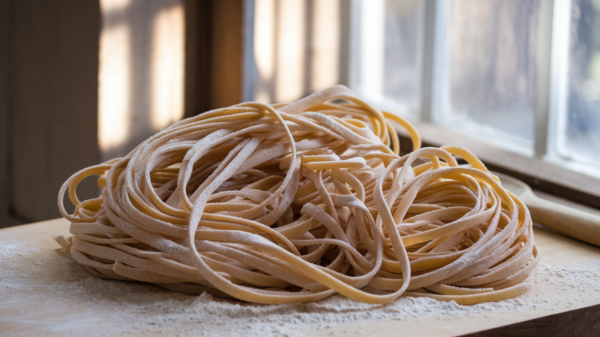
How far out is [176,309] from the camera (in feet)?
3.14

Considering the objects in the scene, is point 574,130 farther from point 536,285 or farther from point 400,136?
point 536,285

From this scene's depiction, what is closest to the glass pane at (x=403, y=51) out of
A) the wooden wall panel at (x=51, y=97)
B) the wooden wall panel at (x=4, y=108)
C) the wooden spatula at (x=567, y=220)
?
the wooden wall panel at (x=51, y=97)

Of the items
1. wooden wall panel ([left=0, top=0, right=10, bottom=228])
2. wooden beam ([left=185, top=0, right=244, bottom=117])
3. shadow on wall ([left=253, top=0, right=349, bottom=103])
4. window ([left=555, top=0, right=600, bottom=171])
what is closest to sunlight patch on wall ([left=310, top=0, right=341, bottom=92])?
shadow on wall ([left=253, top=0, right=349, bottom=103])

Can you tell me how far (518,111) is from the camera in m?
2.68

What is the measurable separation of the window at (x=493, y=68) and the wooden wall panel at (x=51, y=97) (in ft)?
5.17

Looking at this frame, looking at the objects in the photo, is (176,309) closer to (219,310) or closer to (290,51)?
(219,310)

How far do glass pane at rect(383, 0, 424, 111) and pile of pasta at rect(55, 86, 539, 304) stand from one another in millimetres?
1996

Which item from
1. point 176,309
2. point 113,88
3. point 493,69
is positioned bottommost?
point 176,309

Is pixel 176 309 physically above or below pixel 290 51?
below

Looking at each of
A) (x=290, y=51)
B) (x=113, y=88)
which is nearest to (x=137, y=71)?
(x=113, y=88)

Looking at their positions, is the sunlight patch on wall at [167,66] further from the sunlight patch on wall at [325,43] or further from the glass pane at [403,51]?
the glass pane at [403,51]

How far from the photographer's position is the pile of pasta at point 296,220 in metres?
1.00

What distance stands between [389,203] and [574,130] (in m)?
1.58

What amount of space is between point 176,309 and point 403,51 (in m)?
2.62
